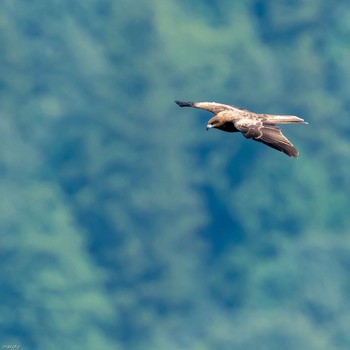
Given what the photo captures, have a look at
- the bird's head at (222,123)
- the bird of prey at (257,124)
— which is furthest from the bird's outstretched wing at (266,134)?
the bird's head at (222,123)

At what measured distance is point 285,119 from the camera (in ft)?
251

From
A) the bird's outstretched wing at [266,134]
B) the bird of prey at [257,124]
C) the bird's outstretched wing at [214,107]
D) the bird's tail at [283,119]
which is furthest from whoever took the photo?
the bird's outstretched wing at [214,107]

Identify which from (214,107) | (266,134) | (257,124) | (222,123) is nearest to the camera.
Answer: (266,134)

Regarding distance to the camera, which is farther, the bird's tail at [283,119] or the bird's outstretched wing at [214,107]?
the bird's outstretched wing at [214,107]

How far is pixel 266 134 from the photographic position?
73.3 metres

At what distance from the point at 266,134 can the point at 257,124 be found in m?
1.92

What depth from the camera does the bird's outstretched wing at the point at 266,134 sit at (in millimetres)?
70625

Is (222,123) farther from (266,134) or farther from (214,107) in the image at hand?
(214,107)

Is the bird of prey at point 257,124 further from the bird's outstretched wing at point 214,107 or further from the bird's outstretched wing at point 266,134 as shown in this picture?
the bird's outstretched wing at point 214,107

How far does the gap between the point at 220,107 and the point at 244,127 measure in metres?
7.83

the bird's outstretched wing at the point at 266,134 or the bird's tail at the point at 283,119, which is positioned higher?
the bird's tail at the point at 283,119

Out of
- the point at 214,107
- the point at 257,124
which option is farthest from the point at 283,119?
the point at 214,107

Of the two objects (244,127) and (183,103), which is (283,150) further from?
(183,103)

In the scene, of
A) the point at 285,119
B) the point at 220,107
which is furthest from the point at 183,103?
the point at 285,119
